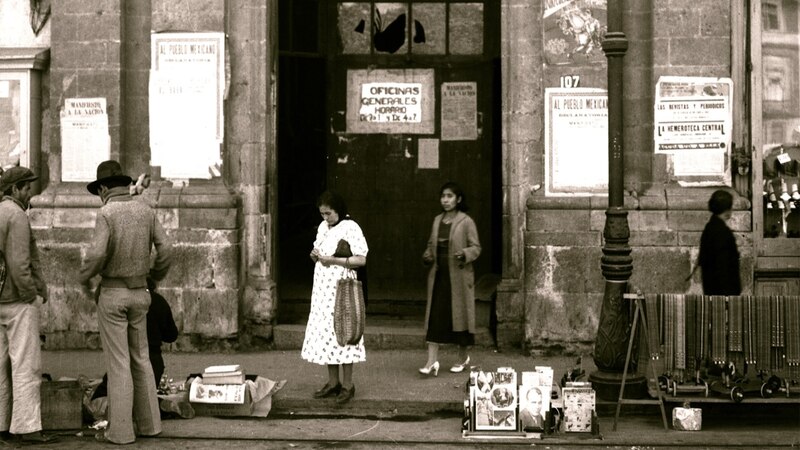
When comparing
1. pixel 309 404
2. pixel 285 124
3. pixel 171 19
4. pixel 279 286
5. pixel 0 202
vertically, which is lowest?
pixel 309 404

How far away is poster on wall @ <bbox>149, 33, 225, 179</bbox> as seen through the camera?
12281mm

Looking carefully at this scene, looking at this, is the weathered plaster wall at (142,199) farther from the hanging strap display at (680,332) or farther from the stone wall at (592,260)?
the hanging strap display at (680,332)

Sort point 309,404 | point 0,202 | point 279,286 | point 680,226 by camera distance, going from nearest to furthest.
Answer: point 0,202, point 309,404, point 680,226, point 279,286

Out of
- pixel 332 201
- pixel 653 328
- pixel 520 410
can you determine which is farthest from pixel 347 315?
pixel 653 328

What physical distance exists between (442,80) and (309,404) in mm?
5085

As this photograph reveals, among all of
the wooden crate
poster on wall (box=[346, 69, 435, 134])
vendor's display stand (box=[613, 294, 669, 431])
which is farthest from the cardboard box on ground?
poster on wall (box=[346, 69, 435, 134])

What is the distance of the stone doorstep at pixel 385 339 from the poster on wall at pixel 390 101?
8.66 ft

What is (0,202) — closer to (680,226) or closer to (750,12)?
(680,226)

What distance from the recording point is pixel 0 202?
29.0 ft

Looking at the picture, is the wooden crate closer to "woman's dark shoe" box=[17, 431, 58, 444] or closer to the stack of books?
"woman's dark shoe" box=[17, 431, 58, 444]

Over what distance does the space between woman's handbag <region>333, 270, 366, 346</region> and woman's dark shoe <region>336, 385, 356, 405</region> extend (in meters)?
0.48

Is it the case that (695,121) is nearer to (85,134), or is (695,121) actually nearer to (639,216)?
(639,216)

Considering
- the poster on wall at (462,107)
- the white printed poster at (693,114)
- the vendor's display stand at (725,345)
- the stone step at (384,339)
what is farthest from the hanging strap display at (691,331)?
the poster on wall at (462,107)

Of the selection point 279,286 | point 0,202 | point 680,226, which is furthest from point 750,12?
point 0,202
